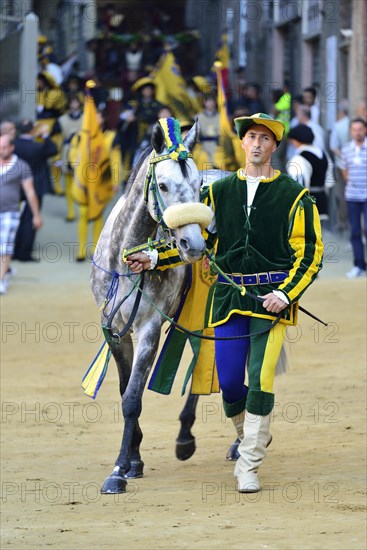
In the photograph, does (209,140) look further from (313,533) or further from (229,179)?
(313,533)

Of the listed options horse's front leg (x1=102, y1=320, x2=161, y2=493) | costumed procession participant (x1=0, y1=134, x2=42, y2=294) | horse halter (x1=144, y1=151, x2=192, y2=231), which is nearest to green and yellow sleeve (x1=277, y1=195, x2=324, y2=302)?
horse halter (x1=144, y1=151, x2=192, y2=231)

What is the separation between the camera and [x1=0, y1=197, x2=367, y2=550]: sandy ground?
6.39 meters

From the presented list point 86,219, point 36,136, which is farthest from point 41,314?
point 36,136

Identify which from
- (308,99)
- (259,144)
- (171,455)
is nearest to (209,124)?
(308,99)

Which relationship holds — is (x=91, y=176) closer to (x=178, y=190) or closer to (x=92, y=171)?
(x=92, y=171)

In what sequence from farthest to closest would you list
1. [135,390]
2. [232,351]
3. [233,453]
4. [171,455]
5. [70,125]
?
[70,125] → [171,455] → [233,453] → [135,390] → [232,351]

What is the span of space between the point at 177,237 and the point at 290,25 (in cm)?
1907

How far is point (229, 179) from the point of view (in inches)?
284

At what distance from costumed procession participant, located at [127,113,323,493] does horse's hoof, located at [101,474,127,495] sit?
2.07 ft

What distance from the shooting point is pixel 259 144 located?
23.2ft

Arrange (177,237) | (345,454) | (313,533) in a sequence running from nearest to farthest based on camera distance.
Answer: (313,533)
(177,237)
(345,454)

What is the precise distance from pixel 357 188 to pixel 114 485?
30.8 ft

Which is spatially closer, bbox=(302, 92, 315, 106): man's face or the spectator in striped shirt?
the spectator in striped shirt

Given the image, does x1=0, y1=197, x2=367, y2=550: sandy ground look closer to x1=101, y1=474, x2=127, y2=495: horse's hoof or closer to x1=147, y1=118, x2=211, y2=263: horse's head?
x1=101, y1=474, x2=127, y2=495: horse's hoof
